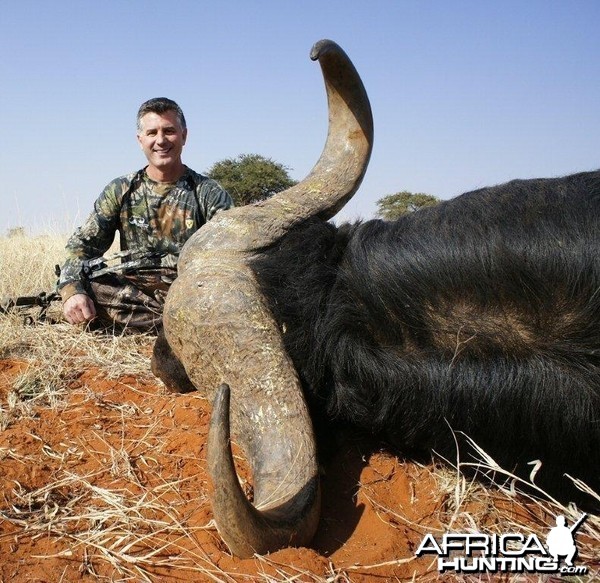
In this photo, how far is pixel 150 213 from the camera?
5.22m

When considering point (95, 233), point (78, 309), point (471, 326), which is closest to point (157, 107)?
point (95, 233)

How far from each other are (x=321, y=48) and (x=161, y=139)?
2.80 metres

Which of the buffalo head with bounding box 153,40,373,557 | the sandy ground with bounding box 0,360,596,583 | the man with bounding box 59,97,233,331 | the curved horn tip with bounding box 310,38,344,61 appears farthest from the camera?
the man with bounding box 59,97,233,331

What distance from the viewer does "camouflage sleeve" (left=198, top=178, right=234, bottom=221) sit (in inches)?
204

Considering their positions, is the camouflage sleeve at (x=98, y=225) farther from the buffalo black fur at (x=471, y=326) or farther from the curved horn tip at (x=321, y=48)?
the buffalo black fur at (x=471, y=326)

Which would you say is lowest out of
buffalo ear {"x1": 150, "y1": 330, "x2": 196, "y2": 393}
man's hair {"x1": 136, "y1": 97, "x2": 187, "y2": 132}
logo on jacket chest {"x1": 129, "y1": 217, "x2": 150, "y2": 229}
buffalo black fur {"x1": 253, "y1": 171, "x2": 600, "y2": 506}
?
buffalo ear {"x1": 150, "y1": 330, "x2": 196, "y2": 393}

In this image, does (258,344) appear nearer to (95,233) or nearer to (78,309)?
(78,309)

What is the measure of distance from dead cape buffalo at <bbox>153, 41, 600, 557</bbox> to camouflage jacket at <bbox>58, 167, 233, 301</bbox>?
2.82 m

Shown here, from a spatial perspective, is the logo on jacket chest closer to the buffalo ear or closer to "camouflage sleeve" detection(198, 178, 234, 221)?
"camouflage sleeve" detection(198, 178, 234, 221)

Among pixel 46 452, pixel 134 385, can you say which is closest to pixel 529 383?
pixel 46 452

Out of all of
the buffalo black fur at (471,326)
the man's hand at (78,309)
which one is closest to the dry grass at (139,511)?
the buffalo black fur at (471,326)

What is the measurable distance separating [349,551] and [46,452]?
1.45 metres

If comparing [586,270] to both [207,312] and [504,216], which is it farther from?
[207,312]

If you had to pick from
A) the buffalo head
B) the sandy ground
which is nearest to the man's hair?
the buffalo head
